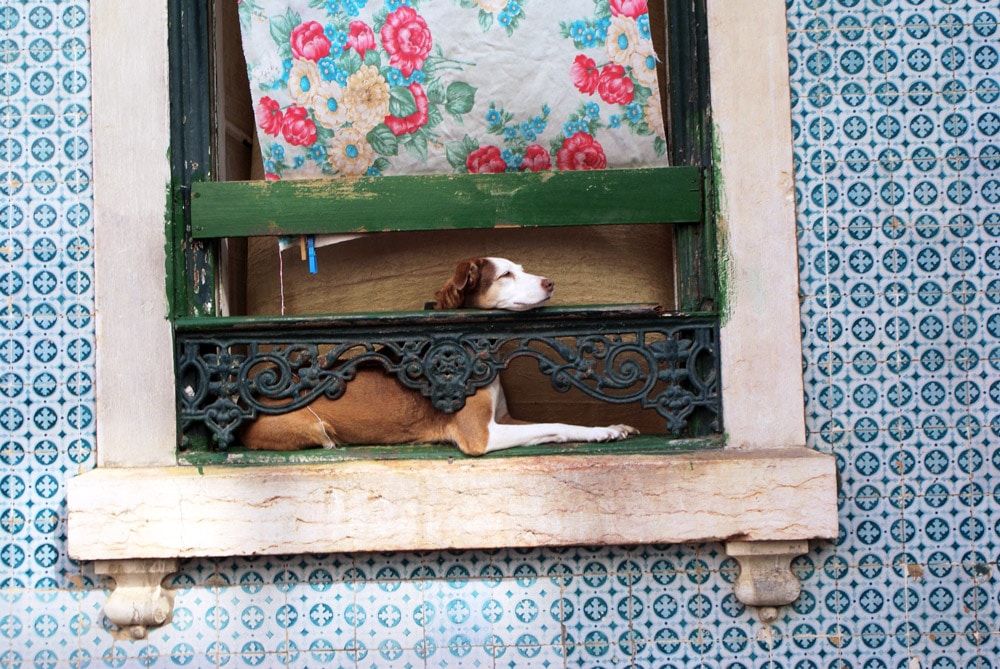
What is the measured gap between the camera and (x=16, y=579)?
11.0 ft

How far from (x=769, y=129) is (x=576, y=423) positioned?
140 centimetres

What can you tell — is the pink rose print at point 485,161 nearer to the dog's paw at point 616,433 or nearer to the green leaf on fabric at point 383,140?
the green leaf on fabric at point 383,140

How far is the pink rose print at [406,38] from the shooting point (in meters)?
3.48

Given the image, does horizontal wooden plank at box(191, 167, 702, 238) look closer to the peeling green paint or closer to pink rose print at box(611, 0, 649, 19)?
the peeling green paint

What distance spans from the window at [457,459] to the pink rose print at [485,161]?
81 cm

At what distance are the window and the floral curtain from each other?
1.08 feet

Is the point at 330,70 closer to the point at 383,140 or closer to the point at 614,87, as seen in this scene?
the point at 383,140

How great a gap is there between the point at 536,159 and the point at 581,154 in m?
0.17

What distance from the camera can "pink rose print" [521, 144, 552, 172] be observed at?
11.7 ft

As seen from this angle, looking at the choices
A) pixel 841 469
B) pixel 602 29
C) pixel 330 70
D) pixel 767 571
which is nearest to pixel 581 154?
pixel 602 29

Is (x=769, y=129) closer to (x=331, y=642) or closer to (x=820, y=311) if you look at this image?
(x=820, y=311)

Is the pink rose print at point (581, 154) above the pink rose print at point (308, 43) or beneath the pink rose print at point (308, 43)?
beneath

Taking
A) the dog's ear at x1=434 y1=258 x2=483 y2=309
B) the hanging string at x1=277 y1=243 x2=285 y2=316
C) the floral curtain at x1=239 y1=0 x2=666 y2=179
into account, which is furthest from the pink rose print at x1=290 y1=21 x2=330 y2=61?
the dog's ear at x1=434 y1=258 x2=483 y2=309

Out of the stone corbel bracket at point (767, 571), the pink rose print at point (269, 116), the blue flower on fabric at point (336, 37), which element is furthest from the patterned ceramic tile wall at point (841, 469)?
the blue flower on fabric at point (336, 37)
